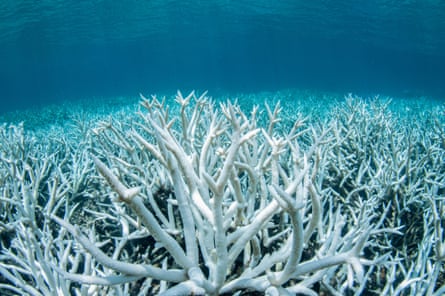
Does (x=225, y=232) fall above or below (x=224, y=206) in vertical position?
below

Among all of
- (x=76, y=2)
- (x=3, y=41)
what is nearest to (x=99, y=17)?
(x=76, y=2)

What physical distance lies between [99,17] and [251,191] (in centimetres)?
3695

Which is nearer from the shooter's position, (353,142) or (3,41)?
(353,142)

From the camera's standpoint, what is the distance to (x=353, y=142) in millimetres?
4016

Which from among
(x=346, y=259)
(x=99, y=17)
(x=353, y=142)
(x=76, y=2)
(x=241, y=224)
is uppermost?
(x=99, y=17)

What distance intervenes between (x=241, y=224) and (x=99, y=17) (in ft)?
122

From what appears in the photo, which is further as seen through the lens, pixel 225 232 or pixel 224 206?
pixel 224 206

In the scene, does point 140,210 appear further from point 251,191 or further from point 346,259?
point 251,191

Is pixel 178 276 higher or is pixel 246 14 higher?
pixel 246 14

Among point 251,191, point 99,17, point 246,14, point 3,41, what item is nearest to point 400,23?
point 246,14

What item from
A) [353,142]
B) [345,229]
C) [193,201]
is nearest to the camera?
[193,201]

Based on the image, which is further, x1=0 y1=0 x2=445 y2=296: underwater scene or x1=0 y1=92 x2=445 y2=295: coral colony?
x1=0 y1=0 x2=445 y2=296: underwater scene

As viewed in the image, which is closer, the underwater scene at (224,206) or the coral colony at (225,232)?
the coral colony at (225,232)

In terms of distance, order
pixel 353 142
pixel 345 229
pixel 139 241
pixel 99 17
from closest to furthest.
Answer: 1. pixel 139 241
2. pixel 345 229
3. pixel 353 142
4. pixel 99 17
